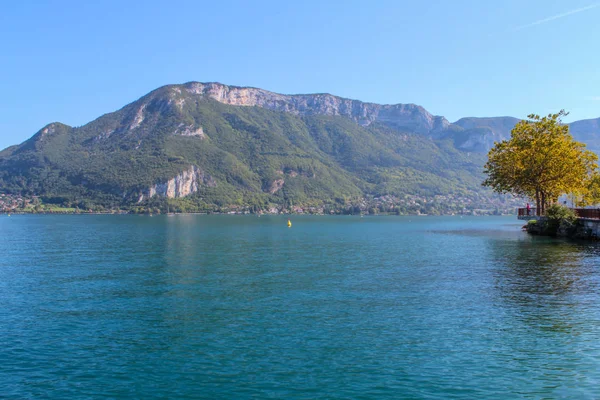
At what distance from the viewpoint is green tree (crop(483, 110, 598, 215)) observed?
75.0m

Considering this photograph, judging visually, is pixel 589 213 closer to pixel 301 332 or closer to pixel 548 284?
pixel 548 284

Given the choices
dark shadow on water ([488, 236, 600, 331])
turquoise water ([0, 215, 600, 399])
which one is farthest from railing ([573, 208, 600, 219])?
turquoise water ([0, 215, 600, 399])

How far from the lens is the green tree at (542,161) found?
75.0 meters

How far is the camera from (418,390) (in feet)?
48.7

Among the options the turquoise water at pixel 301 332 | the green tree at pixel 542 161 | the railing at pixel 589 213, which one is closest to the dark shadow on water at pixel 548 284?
the turquoise water at pixel 301 332

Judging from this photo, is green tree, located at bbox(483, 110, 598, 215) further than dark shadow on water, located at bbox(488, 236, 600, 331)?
Yes

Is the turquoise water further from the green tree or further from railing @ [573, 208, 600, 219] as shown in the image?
the green tree

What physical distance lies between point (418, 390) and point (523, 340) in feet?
23.9

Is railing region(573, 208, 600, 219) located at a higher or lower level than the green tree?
lower

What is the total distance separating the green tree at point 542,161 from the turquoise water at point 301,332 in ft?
133

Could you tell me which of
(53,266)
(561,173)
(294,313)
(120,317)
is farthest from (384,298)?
(561,173)

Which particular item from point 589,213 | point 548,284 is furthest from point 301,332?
point 589,213

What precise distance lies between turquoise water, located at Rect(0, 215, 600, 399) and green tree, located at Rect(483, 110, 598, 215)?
40.5 m

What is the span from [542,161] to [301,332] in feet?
222
